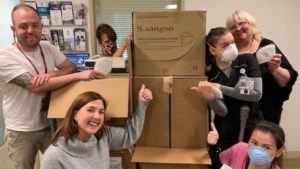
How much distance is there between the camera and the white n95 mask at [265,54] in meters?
1.68

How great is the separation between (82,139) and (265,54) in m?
1.15

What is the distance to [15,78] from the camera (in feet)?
5.32

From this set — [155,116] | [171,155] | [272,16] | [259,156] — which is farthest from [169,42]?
[272,16]

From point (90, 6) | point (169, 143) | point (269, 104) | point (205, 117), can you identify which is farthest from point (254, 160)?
point (90, 6)

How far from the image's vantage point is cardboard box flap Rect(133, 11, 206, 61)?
5.58 ft

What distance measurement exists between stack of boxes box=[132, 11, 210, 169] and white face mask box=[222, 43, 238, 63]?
16 cm

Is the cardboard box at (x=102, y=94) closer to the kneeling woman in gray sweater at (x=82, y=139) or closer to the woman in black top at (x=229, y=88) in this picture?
the kneeling woman in gray sweater at (x=82, y=139)

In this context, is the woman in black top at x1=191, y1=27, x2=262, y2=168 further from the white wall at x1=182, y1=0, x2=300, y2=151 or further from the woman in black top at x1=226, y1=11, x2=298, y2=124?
the white wall at x1=182, y1=0, x2=300, y2=151

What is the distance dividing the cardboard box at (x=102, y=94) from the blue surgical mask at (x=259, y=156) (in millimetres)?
676

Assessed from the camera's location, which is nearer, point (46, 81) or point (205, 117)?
point (46, 81)

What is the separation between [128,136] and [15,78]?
719mm

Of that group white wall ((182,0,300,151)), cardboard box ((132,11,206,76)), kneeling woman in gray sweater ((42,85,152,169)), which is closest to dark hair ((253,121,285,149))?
cardboard box ((132,11,206,76))

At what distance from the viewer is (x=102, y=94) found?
1.63 meters

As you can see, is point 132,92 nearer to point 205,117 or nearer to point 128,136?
point 128,136
